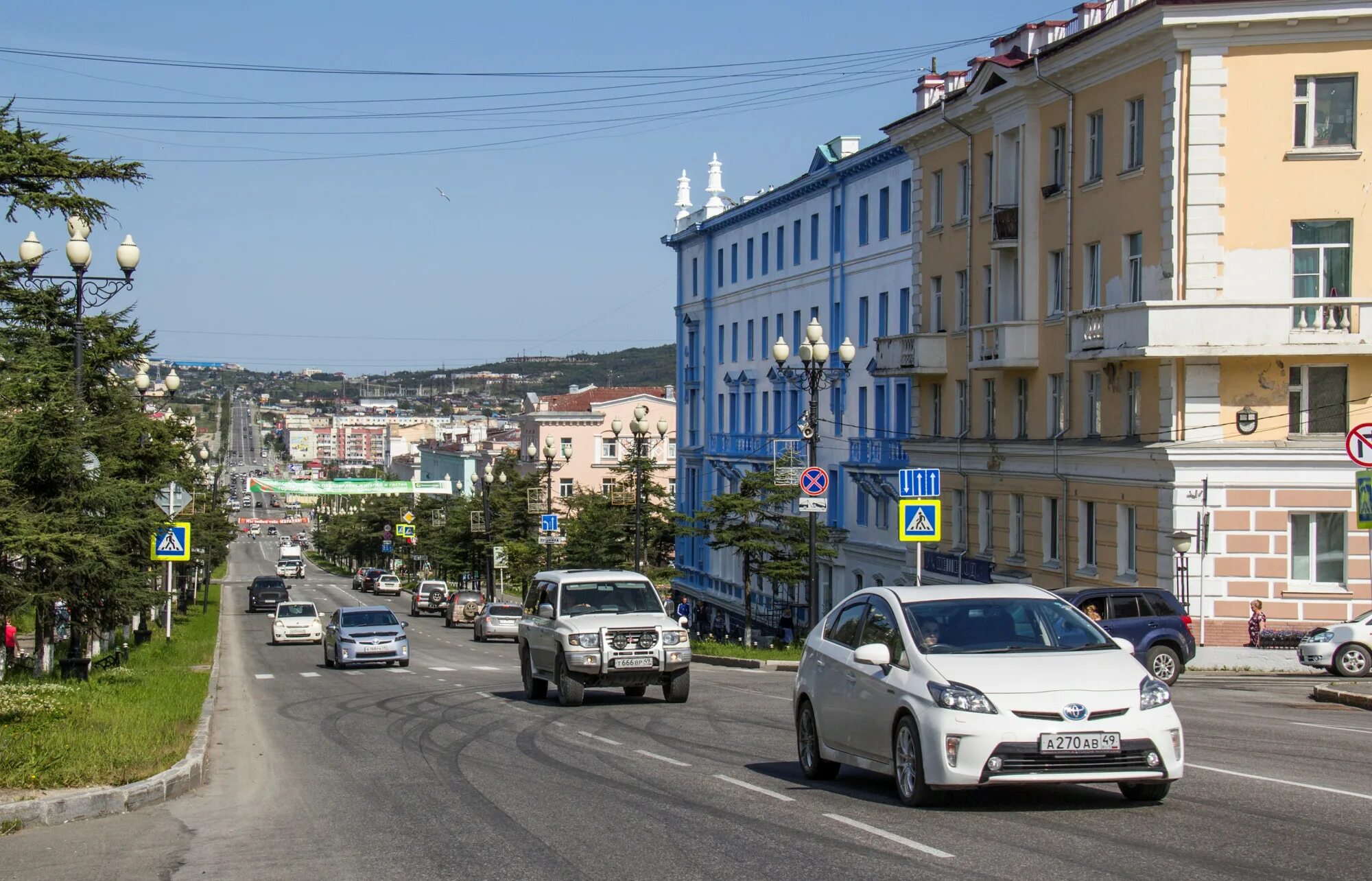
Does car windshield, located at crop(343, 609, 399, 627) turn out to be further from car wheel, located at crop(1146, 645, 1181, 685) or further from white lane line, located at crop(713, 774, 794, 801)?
white lane line, located at crop(713, 774, 794, 801)

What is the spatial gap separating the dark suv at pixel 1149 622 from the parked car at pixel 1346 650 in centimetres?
306

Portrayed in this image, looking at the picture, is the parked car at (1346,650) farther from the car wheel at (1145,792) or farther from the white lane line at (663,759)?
the car wheel at (1145,792)

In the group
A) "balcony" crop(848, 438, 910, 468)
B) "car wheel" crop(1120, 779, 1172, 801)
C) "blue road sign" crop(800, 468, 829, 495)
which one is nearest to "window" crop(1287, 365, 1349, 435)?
"blue road sign" crop(800, 468, 829, 495)

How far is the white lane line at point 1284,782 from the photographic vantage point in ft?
39.7

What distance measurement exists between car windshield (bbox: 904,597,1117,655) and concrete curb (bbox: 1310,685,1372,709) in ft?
38.7

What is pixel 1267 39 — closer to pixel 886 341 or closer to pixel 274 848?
pixel 886 341

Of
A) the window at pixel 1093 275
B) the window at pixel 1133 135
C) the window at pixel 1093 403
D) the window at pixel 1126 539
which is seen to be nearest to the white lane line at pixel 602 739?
the window at pixel 1126 539

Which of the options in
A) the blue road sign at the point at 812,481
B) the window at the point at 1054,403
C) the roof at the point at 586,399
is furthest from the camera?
the roof at the point at 586,399

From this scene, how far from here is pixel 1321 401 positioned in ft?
118

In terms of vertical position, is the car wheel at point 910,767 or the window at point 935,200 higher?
the window at point 935,200

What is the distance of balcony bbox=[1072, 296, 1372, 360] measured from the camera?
115 feet

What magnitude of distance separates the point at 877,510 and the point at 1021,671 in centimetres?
4817

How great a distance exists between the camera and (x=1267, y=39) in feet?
117

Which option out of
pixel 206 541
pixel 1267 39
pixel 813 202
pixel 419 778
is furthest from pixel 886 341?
pixel 419 778
